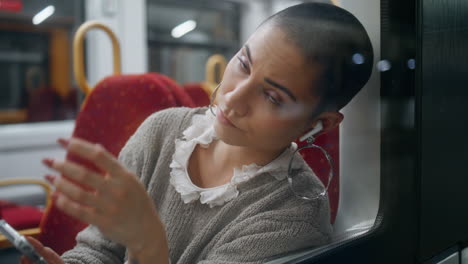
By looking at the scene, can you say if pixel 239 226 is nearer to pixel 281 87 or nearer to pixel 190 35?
pixel 281 87

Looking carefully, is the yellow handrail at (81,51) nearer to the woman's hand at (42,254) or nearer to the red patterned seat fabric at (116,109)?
the red patterned seat fabric at (116,109)

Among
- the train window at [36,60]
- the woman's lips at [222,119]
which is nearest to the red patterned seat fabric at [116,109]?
the woman's lips at [222,119]

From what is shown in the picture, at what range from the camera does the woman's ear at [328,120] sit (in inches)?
30.7

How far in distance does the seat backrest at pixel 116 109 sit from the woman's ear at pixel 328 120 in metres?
0.50

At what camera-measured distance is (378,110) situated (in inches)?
38.3

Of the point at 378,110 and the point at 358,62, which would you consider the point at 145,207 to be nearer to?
the point at 358,62

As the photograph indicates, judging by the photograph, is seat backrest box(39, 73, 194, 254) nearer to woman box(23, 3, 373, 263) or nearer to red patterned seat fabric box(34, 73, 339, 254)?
red patterned seat fabric box(34, 73, 339, 254)

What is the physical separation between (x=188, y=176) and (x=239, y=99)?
0.72 feet

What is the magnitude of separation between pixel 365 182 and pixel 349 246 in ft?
0.52

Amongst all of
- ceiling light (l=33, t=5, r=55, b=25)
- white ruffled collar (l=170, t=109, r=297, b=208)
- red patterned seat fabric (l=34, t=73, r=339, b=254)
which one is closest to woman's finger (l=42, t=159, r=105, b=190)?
white ruffled collar (l=170, t=109, r=297, b=208)

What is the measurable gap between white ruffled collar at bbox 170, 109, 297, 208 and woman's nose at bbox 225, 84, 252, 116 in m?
0.12

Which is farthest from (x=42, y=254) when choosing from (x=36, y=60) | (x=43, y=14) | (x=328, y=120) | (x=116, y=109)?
(x=36, y=60)

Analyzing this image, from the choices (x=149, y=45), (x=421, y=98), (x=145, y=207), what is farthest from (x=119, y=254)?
(x=149, y=45)

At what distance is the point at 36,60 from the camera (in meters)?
2.91
